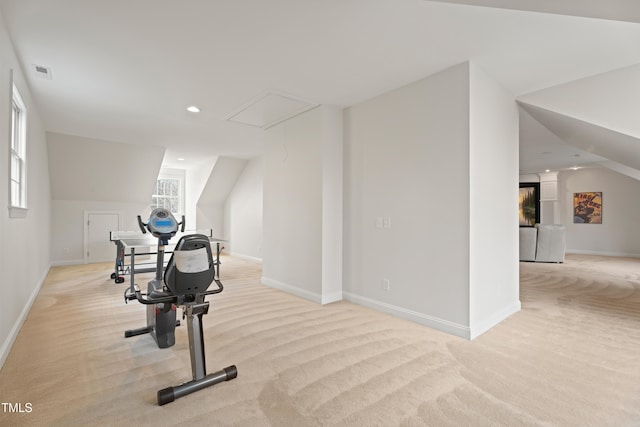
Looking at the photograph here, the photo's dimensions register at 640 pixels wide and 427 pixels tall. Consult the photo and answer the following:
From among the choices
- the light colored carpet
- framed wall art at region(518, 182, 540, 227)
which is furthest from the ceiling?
framed wall art at region(518, 182, 540, 227)

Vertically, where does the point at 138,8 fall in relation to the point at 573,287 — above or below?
above

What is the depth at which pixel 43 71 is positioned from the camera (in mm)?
3137

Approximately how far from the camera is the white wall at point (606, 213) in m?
8.39

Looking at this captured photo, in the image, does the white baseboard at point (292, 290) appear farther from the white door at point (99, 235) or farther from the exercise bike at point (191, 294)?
the white door at point (99, 235)

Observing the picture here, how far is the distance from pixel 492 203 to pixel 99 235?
7911 mm

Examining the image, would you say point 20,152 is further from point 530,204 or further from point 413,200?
point 530,204

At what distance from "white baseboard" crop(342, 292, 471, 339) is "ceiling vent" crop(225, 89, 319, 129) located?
99.1 inches

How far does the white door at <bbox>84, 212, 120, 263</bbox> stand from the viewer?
6992mm

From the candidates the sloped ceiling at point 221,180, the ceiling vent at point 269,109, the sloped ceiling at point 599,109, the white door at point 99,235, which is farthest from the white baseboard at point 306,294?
the white door at point 99,235

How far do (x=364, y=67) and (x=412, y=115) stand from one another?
2.38 ft

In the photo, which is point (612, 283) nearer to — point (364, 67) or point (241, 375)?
point (364, 67)

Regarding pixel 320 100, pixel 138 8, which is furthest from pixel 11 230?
pixel 320 100

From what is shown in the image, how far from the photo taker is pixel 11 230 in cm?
264

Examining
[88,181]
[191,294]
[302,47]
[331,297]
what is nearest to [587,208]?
[331,297]
